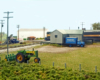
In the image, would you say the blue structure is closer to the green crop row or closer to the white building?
the green crop row

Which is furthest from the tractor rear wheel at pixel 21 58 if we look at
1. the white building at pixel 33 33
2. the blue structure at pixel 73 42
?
the white building at pixel 33 33

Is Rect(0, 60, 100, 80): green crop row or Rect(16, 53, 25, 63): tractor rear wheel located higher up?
Rect(16, 53, 25, 63): tractor rear wheel

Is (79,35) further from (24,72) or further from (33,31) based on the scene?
(33,31)

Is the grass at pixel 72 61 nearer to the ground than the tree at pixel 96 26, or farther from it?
nearer to the ground

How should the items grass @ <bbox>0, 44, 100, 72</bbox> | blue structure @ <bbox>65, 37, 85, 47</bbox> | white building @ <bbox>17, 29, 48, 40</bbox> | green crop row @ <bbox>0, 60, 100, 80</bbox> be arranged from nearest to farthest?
green crop row @ <bbox>0, 60, 100, 80</bbox> → grass @ <bbox>0, 44, 100, 72</bbox> → blue structure @ <bbox>65, 37, 85, 47</bbox> → white building @ <bbox>17, 29, 48, 40</bbox>

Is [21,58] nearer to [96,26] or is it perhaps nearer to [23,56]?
[23,56]

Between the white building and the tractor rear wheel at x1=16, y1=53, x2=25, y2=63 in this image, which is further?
the white building

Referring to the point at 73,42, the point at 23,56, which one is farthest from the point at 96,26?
the point at 23,56

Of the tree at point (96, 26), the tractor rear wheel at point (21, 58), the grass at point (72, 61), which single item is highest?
the tree at point (96, 26)

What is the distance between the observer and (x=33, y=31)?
3762 inches

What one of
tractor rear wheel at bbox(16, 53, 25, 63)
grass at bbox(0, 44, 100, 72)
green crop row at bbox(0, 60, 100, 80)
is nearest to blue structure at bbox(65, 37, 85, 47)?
grass at bbox(0, 44, 100, 72)

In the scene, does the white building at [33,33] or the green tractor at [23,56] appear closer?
the green tractor at [23,56]

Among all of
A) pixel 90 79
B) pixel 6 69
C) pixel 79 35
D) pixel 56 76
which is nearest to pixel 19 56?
pixel 6 69

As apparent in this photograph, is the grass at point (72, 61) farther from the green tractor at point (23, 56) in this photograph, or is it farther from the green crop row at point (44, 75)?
the green crop row at point (44, 75)
